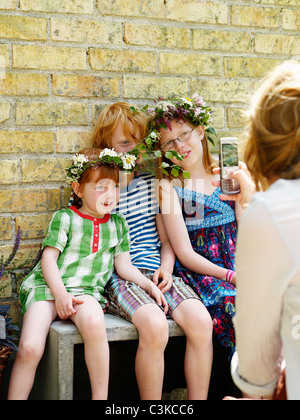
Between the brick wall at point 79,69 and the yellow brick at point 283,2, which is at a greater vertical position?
the yellow brick at point 283,2

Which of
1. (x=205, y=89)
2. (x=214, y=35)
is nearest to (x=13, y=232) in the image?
(x=205, y=89)

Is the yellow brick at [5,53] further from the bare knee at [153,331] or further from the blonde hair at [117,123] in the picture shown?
the bare knee at [153,331]

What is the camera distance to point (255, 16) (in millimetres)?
3049

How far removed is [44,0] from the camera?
2.63 m

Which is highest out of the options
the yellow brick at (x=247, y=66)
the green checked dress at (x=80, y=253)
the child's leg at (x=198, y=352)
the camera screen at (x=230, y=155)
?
the yellow brick at (x=247, y=66)

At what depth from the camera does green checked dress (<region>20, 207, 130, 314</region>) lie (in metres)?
2.40

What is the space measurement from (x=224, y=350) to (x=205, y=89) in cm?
145

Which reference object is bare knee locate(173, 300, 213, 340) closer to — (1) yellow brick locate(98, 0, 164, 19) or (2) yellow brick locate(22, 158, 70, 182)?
(2) yellow brick locate(22, 158, 70, 182)

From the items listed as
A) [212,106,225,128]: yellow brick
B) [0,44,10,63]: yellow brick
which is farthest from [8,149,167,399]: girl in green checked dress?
[212,106,225,128]: yellow brick

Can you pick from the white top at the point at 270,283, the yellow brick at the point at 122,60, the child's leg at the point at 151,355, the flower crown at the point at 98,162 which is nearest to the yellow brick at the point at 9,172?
the flower crown at the point at 98,162

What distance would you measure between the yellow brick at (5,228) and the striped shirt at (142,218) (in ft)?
1.85

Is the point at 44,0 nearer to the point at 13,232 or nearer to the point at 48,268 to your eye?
the point at 13,232

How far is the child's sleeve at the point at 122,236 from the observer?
259 cm
